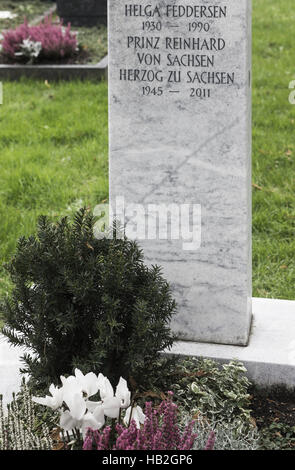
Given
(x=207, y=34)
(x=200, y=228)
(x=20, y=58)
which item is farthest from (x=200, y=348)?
(x=20, y=58)

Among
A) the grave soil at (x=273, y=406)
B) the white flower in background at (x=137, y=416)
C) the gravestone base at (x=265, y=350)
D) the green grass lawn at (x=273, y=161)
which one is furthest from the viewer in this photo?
the green grass lawn at (x=273, y=161)

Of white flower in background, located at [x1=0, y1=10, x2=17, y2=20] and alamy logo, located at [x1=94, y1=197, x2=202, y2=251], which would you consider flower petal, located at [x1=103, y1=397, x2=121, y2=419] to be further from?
white flower in background, located at [x1=0, y1=10, x2=17, y2=20]

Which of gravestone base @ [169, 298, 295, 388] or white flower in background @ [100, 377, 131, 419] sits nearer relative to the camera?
white flower in background @ [100, 377, 131, 419]

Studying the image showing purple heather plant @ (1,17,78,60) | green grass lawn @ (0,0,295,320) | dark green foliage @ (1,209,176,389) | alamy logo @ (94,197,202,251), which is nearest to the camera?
dark green foliage @ (1,209,176,389)

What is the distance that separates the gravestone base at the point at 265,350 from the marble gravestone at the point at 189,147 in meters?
0.07

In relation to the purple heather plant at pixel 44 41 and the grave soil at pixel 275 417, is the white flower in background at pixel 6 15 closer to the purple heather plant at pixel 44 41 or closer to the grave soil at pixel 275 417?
the purple heather plant at pixel 44 41

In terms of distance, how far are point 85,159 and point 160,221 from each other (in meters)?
2.68

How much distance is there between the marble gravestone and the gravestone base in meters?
0.07

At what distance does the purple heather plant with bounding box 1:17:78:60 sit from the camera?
8125mm

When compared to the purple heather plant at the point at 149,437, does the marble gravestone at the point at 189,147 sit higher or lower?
higher

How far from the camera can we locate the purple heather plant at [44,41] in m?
8.12

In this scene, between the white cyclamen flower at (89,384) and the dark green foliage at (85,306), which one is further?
the dark green foliage at (85,306)

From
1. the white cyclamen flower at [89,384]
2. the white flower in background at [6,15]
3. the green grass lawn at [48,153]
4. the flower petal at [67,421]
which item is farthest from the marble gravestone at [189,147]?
the white flower in background at [6,15]

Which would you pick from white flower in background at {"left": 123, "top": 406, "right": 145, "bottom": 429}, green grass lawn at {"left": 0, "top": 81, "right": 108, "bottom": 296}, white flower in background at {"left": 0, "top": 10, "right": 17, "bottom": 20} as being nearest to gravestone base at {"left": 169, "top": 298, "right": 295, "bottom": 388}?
white flower in background at {"left": 123, "top": 406, "right": 145, "bottom": 429}
